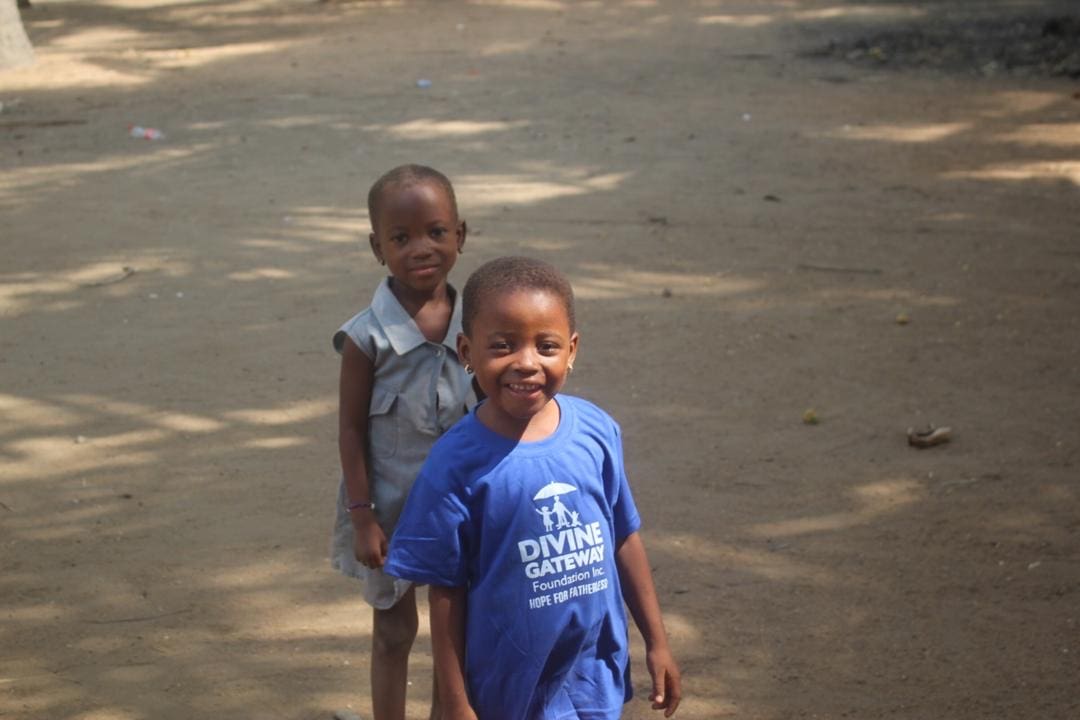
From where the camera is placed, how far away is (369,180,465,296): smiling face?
2961 mm

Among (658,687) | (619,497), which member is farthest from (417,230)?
(658,687)

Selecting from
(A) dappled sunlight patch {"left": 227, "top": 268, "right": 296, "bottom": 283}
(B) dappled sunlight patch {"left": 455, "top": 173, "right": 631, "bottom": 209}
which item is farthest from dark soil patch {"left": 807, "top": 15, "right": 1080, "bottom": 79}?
(A) dappled sunlight patch {"left": 227, "top": 268, "right": 296, "bottom": 283}

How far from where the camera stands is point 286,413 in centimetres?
550

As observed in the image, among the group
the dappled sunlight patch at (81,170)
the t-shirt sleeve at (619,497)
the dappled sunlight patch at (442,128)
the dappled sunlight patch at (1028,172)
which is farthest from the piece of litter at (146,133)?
the t-shirt sleeve at (619,497)

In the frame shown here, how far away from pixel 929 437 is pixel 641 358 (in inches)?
55.5

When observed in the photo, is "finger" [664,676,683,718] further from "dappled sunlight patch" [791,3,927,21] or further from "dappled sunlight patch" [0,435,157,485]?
"dappled sunlight patch" [791,3,927,21]

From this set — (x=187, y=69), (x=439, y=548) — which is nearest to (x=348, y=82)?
(x=187, y=69)

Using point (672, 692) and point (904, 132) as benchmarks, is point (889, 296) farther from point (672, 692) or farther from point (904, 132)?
point (672, 692)

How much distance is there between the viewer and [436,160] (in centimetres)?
935

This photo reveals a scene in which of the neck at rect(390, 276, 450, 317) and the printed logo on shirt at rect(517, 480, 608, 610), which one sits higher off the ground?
the neck at rect(390, 276, 450, 317)

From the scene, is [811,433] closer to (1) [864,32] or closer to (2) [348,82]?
(2) [348,82]

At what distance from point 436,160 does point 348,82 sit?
3.26m

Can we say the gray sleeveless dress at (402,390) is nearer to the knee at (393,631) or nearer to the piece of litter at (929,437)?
the knee at (393,631)

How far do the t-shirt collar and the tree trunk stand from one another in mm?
11540
